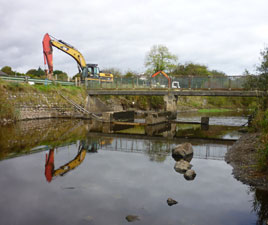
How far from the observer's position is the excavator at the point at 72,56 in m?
32.1

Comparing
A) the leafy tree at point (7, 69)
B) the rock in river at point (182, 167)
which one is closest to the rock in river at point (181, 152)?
the rock in river at point (182, 167)

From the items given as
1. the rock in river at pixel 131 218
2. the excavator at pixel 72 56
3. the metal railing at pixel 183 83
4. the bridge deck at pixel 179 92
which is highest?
the excavator at pixel 72 56

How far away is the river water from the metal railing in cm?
1523

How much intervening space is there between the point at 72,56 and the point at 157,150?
25.5 metres

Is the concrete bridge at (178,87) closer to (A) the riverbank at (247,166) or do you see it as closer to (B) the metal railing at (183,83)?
(B) the metal railing at (183,83)

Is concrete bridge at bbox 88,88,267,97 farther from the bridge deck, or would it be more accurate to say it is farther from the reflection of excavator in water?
the reflection of excavator in water

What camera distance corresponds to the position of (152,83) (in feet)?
105

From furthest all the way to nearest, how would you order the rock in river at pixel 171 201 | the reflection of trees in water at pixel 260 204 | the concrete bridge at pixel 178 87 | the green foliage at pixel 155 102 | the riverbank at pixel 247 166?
the green foliage at pixel 155 102 → the concrete bridge at pixel 178 87 → the riverbank at pixel 247 166 → the rock in river at pixel 171 201 → the reflection of trees in water at pixel 260 204

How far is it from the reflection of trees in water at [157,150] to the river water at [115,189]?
0.05 m

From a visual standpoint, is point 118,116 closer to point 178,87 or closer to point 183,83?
point 178,87

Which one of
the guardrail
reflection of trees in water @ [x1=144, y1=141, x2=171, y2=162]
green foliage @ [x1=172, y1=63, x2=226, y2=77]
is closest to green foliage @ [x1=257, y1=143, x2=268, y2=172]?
reflection of trees in water @ [x1=144, y1=141, x2=171, y2=162]

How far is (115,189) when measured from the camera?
8.03 m

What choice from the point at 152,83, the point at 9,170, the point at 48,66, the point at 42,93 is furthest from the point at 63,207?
the point at 48,66

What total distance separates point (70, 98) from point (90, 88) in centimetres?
448
